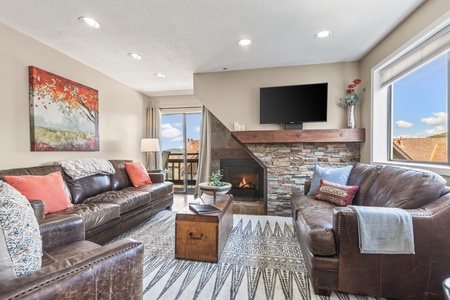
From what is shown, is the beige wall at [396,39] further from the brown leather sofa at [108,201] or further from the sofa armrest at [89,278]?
the brown leather sofa at [108,201]

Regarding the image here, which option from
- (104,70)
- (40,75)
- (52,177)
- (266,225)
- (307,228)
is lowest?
(266,225)

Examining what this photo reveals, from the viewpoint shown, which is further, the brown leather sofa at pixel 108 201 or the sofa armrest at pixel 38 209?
the brown leather sofa at pixel 108 201

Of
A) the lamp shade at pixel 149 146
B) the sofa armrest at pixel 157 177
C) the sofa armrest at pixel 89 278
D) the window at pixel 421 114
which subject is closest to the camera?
the sofa armrest at pixel 89 278

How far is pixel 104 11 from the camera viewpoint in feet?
6.81

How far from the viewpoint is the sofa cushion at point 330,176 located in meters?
2.63

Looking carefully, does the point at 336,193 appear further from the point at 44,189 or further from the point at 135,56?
the point at 135,56

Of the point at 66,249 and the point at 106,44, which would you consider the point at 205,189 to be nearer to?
the point at 66,249

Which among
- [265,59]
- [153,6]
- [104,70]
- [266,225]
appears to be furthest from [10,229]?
[104,70]

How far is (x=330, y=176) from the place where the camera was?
2668mm

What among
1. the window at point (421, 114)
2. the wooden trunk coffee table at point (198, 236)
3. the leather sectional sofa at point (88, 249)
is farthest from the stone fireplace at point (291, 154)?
the leather sectional sofa at point (88, 249)

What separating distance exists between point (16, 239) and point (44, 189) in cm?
173

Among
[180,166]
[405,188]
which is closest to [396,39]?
[405,188]

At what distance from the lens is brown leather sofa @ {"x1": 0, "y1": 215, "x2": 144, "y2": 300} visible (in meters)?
0.67

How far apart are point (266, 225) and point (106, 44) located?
10.8 feet
